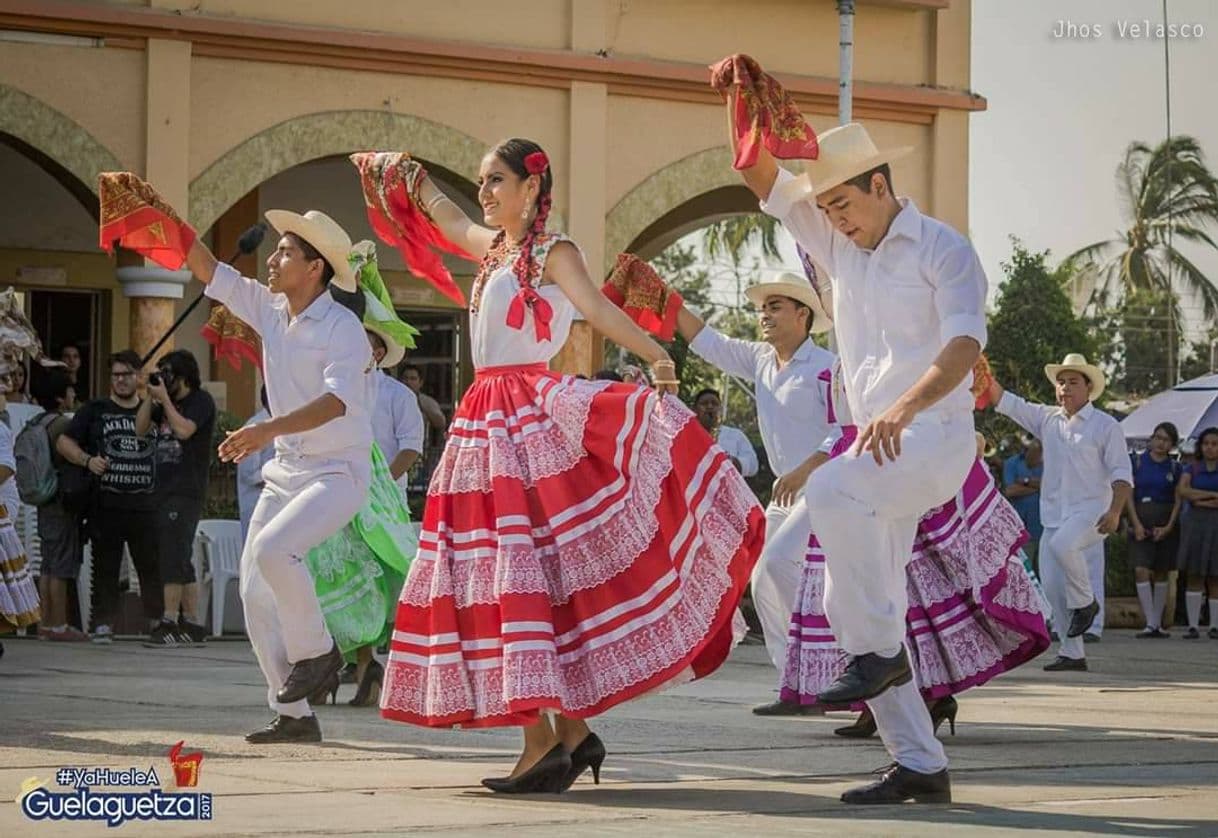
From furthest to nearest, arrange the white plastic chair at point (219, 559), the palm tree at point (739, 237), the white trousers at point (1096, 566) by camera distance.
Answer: the palm tree at point (739, 237) < the white plastic chair at point (219, 559) < the white trousers at point (1096, 566)

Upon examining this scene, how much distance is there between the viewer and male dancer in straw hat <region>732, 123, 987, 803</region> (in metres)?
6.54

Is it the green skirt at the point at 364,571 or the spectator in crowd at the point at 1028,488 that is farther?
the spectator in crowd at the point at 1028,488

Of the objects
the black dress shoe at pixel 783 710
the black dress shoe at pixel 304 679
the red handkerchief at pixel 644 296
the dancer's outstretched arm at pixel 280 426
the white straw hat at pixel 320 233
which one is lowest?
the black dress shoe at pixel 783 710

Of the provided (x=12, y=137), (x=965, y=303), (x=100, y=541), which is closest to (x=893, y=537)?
(x=965, y=303)

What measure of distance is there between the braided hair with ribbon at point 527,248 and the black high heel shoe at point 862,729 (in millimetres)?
2793

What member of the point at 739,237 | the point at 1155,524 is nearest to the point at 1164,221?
the point at 739,237

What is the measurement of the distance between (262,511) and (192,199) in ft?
38.5

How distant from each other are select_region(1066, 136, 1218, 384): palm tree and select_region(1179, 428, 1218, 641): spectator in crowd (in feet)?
113

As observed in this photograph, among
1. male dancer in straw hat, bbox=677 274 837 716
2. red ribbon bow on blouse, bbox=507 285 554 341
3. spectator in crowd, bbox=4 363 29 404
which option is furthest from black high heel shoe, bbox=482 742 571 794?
spectator in crowd, bbox=4 363 29 404

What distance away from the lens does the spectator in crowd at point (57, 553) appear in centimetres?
1565

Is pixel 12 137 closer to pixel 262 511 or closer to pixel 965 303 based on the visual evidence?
pixel 262 511

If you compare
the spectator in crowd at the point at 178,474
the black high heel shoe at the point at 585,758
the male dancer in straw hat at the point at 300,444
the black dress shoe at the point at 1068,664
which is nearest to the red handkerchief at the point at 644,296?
the male dancer in straw hat at the point at 300,444

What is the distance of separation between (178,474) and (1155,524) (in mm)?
9406

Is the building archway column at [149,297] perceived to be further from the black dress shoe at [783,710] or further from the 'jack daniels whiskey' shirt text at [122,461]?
the black dress shoe at [783,710]
